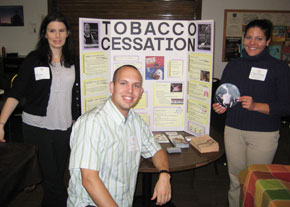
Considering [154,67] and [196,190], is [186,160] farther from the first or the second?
[196,190]

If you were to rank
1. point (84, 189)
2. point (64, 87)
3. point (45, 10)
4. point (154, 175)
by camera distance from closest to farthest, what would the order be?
point (84, 189) → point (64, 87) → point (154, 175) → point (45, 10)

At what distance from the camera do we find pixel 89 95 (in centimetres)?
221

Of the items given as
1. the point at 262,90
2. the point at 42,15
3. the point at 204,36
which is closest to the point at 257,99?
the point at 262,90

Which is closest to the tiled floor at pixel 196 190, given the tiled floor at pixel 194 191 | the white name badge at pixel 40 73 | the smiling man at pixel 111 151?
the tiled floor at pixel 194 191

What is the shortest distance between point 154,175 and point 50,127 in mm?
1670

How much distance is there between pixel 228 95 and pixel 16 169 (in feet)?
4.72

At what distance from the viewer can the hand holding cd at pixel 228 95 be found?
6.39 ft

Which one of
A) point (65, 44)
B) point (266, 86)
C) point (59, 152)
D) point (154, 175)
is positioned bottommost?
point (154, 175)

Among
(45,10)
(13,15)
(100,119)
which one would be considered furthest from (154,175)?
(13,15)

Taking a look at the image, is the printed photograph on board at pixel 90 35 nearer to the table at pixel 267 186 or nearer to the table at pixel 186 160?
the table at pixel 186 160

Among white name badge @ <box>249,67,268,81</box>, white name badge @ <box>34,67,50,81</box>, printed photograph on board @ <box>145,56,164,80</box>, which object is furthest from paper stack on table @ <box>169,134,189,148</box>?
white name badge @ <box>34,67,50,81</box>

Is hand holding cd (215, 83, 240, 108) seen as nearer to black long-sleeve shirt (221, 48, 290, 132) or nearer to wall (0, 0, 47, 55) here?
black long-sleeve shirt (221, 48, 290, 132)

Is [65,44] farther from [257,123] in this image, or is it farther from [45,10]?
[45,10]

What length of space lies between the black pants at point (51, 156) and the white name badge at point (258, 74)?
1452mm
